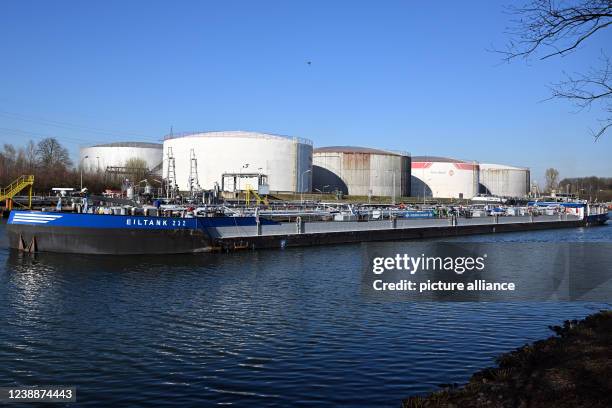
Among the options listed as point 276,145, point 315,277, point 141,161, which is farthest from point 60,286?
point 141,161

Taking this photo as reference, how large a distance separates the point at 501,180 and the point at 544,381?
153m

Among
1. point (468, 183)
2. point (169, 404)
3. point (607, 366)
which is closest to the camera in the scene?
point (607, 366)

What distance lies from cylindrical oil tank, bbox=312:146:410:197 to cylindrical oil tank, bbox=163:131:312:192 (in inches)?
638

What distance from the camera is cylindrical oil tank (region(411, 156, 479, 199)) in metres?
136

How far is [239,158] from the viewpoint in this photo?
319 ft

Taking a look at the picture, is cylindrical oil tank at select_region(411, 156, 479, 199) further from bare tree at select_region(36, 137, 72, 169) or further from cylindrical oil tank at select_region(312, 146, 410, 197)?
bare tree at select_region(36, 137, 72, 169)

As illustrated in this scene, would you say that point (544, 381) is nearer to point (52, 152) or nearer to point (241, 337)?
point (241, 337)

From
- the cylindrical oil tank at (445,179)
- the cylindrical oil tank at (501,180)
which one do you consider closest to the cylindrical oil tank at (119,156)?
the cylindrical oil tank at (445,179)

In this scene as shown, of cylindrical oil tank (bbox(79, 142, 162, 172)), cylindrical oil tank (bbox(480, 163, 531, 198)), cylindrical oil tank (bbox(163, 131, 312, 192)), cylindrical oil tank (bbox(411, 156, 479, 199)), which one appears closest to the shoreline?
cylindrical oil tank (bbox(163, 131, 312, 192))

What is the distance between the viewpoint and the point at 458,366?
1319 cm

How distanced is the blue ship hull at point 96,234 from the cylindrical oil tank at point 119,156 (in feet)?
278

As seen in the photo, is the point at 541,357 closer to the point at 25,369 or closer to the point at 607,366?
the point at 607,366

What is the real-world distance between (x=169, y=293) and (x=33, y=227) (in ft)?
48.1

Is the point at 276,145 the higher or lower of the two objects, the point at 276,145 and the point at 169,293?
the higher
